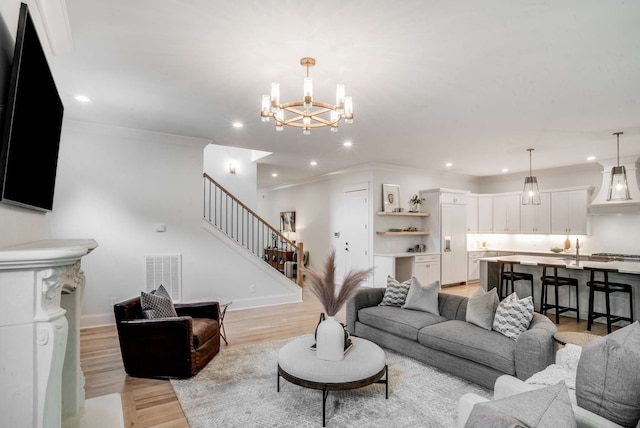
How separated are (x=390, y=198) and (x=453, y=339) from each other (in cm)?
481

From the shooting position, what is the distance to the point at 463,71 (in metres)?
3.10

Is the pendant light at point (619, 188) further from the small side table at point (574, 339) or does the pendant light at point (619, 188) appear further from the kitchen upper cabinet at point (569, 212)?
the small side table at point (574, 339)

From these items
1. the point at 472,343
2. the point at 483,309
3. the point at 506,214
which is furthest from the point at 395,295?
the point at 506,214

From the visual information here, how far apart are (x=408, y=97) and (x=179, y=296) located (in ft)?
14.5

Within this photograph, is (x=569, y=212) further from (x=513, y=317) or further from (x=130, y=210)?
(x=130, y=210)

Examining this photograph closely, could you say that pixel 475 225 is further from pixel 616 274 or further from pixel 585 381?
pixel 585 381

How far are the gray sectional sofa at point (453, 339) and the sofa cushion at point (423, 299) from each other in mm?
67

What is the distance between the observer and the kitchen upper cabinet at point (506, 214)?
28.1 feet

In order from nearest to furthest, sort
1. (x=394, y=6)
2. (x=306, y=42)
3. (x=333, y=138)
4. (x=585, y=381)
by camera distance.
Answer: (x=585, y=381), (x=394, y=6), (x=306, y=42), (x=333, y=138)

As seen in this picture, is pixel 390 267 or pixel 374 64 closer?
pixel 374 64

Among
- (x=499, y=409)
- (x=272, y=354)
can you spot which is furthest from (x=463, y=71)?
(x=272, y=354)

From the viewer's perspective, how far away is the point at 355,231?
26.3 ft

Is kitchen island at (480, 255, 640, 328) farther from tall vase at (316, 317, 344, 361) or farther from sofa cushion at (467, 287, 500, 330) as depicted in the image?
tall vase at (316, 317, 344, 361)

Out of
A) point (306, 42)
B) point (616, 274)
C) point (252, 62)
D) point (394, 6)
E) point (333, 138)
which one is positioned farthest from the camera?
point (333, 138)
